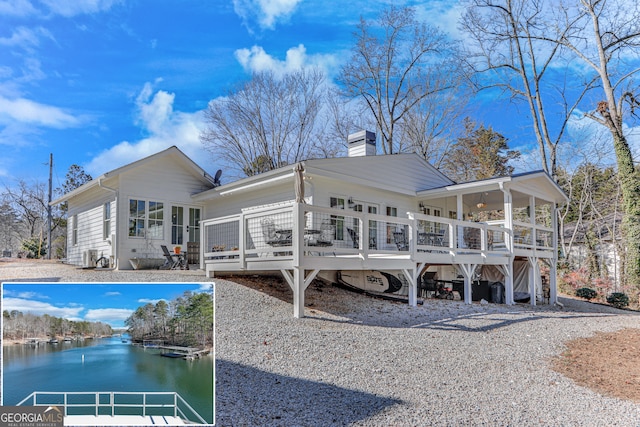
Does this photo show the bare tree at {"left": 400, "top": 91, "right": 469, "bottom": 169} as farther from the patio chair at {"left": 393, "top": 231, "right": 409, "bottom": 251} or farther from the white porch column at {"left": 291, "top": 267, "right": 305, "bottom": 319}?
the white porch column at {"left": 291, "top": 267, "right": 305, "bottom": 319}

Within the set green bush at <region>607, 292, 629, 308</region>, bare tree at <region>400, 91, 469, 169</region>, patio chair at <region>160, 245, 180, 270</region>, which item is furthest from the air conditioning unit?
green bush at <region>607, 292, 629, 308</region>

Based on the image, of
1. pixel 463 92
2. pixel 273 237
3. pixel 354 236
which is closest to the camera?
pixel 273 237

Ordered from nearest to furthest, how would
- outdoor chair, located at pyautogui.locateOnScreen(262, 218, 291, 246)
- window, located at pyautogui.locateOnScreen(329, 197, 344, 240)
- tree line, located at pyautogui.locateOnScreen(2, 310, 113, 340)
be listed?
1. tree line, located at pyautogui.locateOnScreen(2, 310, 113, 340)
2. outdoor chair, located at pyautogui.locateOnScreen(262, 218, 291, 246)
3. window, located at pyautogui.locateOnScreen(329, 197, 344, 240)

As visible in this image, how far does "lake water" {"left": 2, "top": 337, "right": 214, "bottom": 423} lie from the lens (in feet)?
8.00

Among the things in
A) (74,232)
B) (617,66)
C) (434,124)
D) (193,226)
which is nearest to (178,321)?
(193,226)

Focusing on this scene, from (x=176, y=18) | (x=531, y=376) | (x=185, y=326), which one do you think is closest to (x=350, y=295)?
(x=531, y=376)

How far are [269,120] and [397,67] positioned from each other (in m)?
8.39

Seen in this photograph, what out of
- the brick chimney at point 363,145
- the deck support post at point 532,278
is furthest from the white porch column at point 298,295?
the deck support post at point 532,278

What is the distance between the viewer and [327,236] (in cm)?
1116

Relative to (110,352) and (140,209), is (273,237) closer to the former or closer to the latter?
(140,209)

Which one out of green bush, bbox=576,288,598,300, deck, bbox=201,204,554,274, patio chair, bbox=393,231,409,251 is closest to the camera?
deck, bbox=201,204,554,274

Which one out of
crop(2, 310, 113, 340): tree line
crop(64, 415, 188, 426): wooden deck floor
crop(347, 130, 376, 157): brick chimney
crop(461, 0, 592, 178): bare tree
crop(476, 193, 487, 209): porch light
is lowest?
crop(64, 415, 188, 426): wooden deck floor

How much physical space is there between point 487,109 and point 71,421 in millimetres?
30828

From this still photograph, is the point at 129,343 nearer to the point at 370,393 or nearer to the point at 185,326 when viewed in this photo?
the point at 185,326
